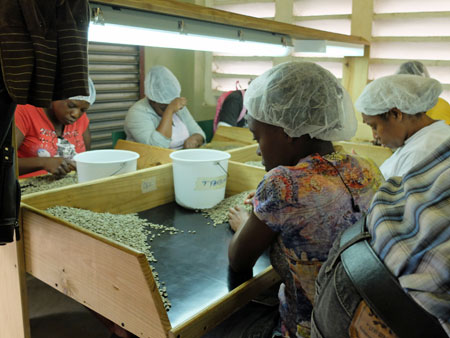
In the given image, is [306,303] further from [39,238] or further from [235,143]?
[235,143]

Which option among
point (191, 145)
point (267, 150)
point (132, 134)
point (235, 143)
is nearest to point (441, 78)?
point (235, 143)

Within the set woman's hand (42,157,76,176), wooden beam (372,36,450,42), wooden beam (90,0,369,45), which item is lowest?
woman's hand (42,157,76,176)

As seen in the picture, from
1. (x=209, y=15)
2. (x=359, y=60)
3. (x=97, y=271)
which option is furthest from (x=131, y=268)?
(x=359, y=60)

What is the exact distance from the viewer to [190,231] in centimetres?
165

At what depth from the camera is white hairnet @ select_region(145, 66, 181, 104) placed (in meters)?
3.43

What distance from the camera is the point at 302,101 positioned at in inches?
50.5

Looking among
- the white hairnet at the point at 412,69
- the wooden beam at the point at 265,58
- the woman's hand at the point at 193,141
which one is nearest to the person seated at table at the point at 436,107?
the white hairnet at the point at 412,69

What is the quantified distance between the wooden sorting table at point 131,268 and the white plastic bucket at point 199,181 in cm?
8

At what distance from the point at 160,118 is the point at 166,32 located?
2.04 metres

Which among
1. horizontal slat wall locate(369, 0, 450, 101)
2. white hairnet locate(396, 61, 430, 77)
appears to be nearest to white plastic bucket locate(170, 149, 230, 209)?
white hairnet locate(396, 61, 430, 77)

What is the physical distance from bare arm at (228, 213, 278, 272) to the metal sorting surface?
74 mm

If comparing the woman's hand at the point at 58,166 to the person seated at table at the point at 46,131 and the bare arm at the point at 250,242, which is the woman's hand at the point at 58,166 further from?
the bare arm at the point at 250,242

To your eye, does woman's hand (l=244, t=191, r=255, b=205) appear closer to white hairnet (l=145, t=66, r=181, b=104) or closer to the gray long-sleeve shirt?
the gray long-sleeve shirt

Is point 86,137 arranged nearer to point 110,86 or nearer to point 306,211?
point 110,86
